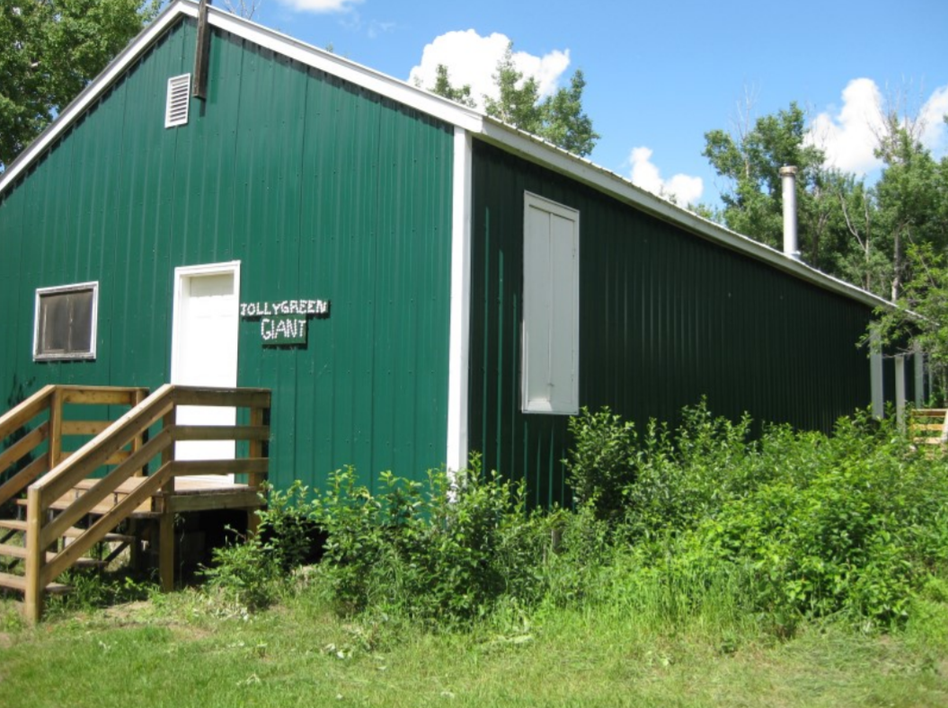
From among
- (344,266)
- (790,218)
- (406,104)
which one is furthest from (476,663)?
(790,218)

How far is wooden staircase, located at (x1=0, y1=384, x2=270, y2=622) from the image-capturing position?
22.4ft

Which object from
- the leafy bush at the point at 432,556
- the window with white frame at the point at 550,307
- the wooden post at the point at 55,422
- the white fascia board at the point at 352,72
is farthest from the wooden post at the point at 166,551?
the white fascia board at the point at 352,72

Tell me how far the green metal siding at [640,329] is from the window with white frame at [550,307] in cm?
12

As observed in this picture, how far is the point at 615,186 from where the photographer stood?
31.4 ft

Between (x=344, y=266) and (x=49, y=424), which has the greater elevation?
(x=344, y=266)

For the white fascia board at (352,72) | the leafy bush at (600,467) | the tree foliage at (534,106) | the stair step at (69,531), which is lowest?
the stair step at (69,531)

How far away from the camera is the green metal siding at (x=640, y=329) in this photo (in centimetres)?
807

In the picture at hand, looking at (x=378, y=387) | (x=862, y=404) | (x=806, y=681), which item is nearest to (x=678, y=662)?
(x=806, y=681)

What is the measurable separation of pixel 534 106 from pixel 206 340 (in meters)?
27.8

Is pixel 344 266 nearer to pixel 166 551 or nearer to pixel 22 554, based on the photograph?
pixel 166 551

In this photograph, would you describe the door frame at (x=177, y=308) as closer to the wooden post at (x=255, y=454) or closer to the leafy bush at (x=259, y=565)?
the wooden post at (x=255, y=454)

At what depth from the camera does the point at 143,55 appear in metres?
10.3

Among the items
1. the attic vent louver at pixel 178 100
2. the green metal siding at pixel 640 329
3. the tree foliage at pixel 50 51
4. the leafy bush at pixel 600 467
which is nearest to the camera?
the green metal siding at pixel 640 329

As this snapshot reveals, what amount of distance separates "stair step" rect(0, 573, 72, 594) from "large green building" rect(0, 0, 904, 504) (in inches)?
85.0
